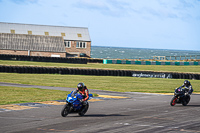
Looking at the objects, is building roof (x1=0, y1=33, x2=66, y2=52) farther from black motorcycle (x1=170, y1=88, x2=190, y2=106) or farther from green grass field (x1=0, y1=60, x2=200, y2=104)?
Result: black motorcycle (x1=170, y1=88, x2=190, y2=106)

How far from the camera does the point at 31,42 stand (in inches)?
3489

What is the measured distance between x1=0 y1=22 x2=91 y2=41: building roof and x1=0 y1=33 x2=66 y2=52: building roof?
4339 mm

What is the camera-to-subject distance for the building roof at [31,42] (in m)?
86.2

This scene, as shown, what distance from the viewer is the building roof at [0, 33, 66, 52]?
86.2m

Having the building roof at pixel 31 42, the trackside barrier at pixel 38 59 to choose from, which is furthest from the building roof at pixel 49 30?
the trackside barrier at pixel 38 59

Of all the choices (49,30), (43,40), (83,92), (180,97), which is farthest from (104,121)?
(49,30)

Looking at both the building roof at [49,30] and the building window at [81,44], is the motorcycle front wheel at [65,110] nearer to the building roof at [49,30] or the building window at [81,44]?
the building roof at [49,30]

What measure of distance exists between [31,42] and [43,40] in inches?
127

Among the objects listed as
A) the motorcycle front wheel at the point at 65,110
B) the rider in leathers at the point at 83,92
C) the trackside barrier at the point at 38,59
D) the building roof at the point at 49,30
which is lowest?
the motorcycle front wheel at the point at 65,110

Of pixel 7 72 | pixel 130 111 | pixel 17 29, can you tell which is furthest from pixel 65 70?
pixel 17 29

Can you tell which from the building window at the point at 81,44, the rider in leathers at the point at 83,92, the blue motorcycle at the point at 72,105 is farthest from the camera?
the building window at the point at 81,44

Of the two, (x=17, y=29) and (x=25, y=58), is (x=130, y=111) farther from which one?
(x=17, y=29)

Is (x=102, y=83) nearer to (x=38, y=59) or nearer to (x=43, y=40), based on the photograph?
(x=38, y=59)

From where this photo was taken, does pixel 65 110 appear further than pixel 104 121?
Yes
